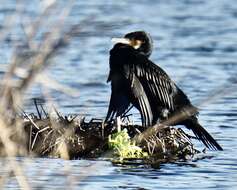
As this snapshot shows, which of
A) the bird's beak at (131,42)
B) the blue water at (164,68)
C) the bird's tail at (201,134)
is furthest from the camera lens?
the bird's beak at (131,42)

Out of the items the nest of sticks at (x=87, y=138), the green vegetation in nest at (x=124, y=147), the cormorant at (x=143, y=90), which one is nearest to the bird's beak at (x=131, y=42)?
the cormorant at (x=143, y=90)

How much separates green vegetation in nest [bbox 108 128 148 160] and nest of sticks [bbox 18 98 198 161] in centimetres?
5

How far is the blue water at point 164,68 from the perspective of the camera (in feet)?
15.2

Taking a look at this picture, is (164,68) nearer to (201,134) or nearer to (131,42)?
(131,42)

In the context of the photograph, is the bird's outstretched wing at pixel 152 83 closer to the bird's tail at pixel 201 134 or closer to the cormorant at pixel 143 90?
the cormorant at pixel 143 90

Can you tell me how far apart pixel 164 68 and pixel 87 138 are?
6.51m

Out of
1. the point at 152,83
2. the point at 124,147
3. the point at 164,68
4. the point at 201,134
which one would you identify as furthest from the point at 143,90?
the point at 164,68

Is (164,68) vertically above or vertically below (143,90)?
above

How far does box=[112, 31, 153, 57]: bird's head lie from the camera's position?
8578mm

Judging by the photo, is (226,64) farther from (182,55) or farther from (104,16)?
(104,16)

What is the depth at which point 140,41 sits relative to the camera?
8641 mm

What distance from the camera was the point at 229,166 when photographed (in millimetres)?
7746

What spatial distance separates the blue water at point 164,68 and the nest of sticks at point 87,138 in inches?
7.3

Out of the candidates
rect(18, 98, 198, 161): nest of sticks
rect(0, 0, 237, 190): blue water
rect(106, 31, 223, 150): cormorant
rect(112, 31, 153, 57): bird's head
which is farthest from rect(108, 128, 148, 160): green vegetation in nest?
rect(112, 31, 153, 57): bird's head
